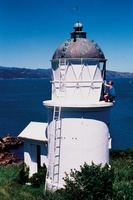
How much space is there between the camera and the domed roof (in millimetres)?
15883

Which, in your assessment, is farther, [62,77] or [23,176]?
[23,176]

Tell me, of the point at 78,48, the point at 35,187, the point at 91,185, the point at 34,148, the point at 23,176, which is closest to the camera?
the point at 91,185

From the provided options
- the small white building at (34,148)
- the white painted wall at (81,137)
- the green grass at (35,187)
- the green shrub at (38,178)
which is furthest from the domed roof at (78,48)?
the green shrub at (38,178)

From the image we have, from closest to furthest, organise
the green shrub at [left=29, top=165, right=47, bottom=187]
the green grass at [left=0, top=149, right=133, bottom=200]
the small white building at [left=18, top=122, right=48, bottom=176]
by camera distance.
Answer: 1. the green grass at [left=0, top=149, right=133, bottom=200]
2. the green shrub at [left=29, top=165, right=47, bottom=187]
3. the small white building at [left=18, top=122, right=48, bottom=176]

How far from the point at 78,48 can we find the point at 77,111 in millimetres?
3124

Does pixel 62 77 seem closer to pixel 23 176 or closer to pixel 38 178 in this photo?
pixel 38 178

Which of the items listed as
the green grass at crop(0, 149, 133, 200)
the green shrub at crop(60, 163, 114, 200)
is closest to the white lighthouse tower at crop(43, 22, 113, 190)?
the green grass at crop(0, 149, 133, 200)

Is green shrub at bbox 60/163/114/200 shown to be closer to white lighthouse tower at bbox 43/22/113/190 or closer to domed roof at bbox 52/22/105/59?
white lighthouse tower at bbox 43/22/113/190

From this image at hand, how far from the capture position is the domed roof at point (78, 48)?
52.1 feet

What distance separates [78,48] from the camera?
52.4ft

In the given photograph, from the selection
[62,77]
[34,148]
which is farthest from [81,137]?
[34,148]

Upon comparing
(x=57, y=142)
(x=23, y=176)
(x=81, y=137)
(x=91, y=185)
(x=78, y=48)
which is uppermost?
(x=78, y=48)

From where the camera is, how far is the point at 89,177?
1237 centimetres

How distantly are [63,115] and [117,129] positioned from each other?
49030mm
